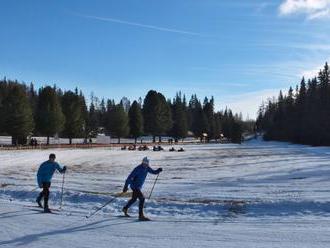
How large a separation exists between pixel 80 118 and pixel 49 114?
34.6 feet

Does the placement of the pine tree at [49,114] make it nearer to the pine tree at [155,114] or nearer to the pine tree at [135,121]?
the pine tree at [135,121]

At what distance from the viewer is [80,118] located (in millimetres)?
94062

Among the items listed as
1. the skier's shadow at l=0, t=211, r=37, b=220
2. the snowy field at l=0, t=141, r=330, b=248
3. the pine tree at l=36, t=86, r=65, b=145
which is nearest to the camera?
the snowy field at l=0, t=141, r=330, b=248

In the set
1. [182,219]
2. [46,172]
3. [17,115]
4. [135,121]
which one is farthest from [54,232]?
[135,121]

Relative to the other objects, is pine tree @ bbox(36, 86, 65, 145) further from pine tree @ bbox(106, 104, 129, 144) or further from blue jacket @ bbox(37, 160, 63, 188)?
blue jacket @ bbox(37, 160, 63, 188)

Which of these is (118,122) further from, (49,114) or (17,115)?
(17,115)

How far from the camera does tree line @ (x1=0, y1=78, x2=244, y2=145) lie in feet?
247

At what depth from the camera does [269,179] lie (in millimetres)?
31438

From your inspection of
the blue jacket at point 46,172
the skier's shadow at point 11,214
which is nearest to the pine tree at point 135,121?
the blue jacket at point 46,172

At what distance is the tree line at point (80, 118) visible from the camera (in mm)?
75438

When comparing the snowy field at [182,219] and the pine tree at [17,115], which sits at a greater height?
the pine tree at [17,115]

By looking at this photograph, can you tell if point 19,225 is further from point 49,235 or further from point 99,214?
point 99,214

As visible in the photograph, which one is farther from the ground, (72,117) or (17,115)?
(72,117)

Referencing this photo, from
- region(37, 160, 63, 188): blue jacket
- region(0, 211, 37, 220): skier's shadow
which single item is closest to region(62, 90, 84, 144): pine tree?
region(37, 160, 63, 188): blue jacket
